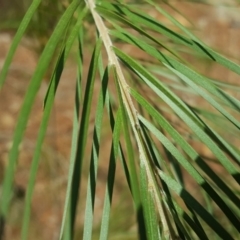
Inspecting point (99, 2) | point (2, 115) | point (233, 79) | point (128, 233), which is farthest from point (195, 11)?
point (99, 2)

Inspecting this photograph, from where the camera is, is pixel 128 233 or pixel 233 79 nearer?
pixel 128 233

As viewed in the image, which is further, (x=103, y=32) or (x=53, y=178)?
(x=53, y=178)

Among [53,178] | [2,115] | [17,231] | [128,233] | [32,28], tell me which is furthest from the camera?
[2,115]

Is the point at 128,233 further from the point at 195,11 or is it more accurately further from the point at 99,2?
the point at 195,11

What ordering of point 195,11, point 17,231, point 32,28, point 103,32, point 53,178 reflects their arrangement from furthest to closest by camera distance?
point 195,11 < point 17,231 < point 53,178 < point 32,28 < point 103,32

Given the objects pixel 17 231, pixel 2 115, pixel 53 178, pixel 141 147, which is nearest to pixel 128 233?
pixel 53 178

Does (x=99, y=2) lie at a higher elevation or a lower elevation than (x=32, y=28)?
lower

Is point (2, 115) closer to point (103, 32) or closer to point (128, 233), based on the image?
point (128, 233)

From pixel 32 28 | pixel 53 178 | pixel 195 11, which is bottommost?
pixel 32 28

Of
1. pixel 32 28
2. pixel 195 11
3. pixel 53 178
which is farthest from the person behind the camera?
pixel 195 11
